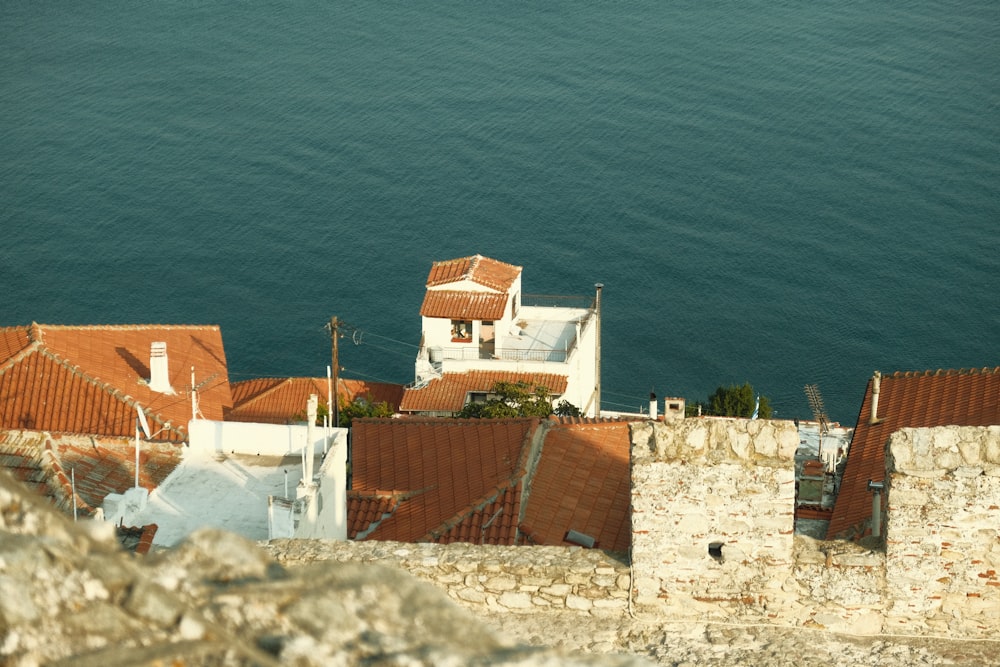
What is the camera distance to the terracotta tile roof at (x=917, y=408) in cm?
2498

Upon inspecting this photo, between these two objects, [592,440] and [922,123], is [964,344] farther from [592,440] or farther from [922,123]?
[592,440]

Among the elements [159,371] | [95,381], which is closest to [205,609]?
[95,381]

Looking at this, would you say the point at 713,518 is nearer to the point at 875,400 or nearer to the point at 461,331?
the point at 875,400

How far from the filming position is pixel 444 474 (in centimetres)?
2600

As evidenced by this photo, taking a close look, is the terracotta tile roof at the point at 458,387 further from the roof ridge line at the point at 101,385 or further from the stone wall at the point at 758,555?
the stone wall at the point at 758,555

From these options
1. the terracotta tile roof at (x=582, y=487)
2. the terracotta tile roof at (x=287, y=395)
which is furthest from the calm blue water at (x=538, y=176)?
the terracotta tile roof at (x=582, y=487)

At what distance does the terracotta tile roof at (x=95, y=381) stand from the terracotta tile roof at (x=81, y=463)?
617 centimetres

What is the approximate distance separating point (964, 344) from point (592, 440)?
67996mm

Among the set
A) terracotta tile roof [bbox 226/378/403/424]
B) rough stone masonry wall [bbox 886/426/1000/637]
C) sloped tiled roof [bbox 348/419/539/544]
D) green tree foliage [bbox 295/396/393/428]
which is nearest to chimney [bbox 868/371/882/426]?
sloped tiled roof [bbox 348/419/539/544]

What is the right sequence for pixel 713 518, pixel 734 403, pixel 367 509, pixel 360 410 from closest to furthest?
1. pixel 713 518
2. pixel 367 509
3. pixel 360 410
4. pixel 734 403

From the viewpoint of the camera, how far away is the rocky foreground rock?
4.77 meters

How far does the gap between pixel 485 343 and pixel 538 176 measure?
58.8 m

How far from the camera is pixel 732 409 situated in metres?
60.7

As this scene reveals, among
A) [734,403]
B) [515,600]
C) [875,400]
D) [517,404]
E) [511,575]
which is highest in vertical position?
[734,403]
